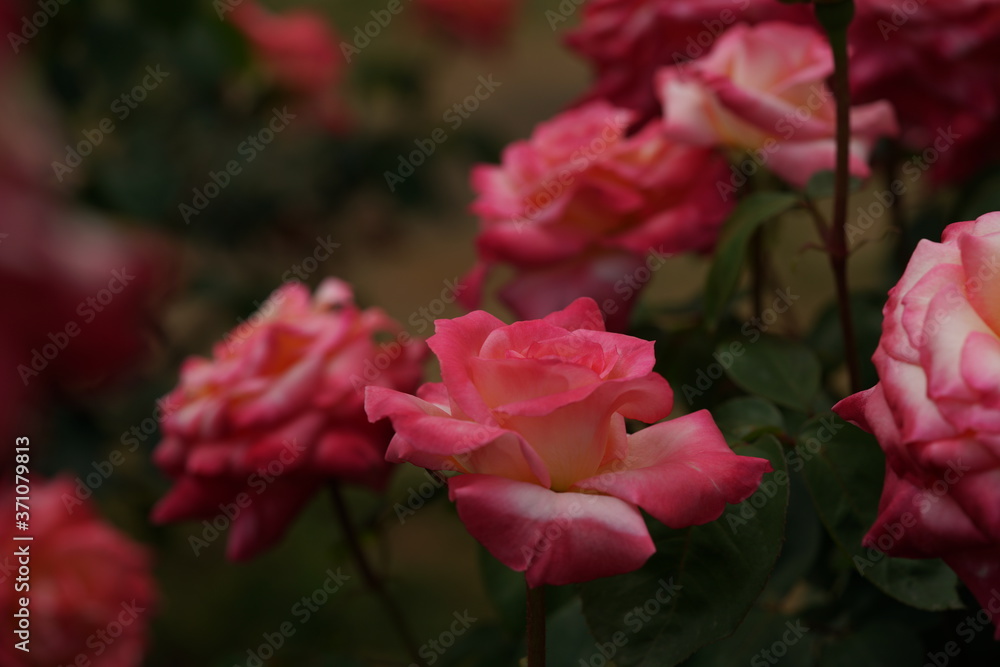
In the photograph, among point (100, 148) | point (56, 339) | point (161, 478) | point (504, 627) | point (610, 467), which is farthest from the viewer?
point (100, 148)

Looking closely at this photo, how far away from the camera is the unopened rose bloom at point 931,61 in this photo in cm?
39

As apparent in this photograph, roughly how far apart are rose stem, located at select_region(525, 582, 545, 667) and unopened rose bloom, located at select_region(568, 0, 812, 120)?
28cm

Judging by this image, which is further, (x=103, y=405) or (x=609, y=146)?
(x=103, y=405)

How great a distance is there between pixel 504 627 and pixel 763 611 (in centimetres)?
10

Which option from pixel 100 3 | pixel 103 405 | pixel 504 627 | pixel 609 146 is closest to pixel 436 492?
pixel 504 627

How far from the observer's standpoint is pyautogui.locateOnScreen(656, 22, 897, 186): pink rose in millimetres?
357

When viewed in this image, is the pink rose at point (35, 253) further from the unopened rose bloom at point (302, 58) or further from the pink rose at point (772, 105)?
the unopened rose bloom at point (302, 58)

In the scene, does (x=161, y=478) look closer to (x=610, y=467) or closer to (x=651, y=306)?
(x=651, y=306)

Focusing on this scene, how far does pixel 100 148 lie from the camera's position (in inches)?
37.4
